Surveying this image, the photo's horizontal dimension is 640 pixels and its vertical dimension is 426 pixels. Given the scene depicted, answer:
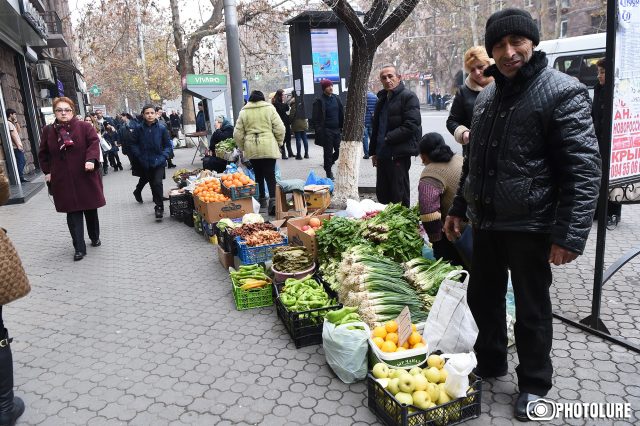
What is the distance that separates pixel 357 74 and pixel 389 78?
2016mm

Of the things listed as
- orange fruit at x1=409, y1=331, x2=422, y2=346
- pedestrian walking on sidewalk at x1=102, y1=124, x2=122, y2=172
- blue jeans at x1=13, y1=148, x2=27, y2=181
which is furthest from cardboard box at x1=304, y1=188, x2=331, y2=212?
pedestrian walking on sidewalk at x1=102, y1=124, x2=122, y2=172

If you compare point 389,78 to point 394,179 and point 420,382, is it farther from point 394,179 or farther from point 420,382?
point 420,382

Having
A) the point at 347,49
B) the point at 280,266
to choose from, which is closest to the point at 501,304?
the point at 280,266

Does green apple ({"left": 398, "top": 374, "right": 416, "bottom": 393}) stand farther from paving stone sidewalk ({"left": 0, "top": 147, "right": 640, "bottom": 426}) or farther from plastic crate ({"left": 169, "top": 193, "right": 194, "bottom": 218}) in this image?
plastic crate ({"left": 169, "top": 193, "right": 194, "bottom": 218})

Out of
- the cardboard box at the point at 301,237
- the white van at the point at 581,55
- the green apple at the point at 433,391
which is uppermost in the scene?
the white van at the point at 581,55

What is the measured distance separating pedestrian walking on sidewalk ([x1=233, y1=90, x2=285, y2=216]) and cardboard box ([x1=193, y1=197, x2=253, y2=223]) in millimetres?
1021

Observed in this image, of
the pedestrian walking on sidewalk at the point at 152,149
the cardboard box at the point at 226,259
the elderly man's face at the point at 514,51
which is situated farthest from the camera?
the pedestrian walking on sidewalk at the point at 152,149

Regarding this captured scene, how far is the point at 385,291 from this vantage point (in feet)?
12.7

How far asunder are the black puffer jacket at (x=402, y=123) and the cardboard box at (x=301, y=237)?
1.36 m

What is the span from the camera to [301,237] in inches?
208

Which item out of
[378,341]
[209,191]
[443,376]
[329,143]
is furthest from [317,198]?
[443,376]

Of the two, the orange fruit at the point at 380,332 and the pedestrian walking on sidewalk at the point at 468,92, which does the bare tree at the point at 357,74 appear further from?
the orange fruit at the point at 380,332

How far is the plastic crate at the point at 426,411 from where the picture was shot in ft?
8.88

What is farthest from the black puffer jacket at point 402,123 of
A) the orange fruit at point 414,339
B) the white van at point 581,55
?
the white van at point 581,55
